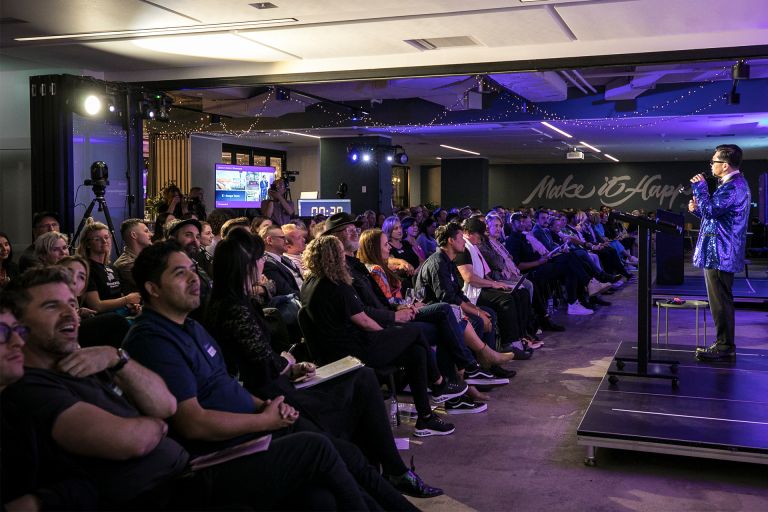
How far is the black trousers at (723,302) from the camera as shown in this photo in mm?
5277

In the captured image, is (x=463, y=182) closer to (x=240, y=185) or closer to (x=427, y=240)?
(x=240, y=185)

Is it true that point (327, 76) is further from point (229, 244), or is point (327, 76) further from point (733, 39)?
point (229, 244)

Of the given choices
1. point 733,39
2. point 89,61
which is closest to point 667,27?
point 733,39

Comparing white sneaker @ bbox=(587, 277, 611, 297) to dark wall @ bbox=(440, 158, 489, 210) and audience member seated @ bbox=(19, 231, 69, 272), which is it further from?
dark wall @ bbox=(440, 158, 489, 210)

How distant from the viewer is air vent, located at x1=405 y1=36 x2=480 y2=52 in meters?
6.29

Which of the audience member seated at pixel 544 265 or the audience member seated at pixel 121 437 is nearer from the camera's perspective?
the audience member seated at pixel 121 437

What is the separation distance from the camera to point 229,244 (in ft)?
9.73

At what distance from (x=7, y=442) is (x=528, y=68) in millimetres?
5605

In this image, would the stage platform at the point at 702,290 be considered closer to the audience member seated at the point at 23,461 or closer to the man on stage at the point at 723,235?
the man on stage at the point at 723,235

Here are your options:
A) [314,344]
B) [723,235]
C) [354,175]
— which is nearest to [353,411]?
[314,344]

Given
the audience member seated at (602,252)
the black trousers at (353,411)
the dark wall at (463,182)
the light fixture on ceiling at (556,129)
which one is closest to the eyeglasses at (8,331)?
the black trousers at (353,411)

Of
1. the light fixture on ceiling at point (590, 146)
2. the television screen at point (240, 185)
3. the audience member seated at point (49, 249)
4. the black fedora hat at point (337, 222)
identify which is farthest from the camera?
→ the light fixture on ceiling at point (590, 146)

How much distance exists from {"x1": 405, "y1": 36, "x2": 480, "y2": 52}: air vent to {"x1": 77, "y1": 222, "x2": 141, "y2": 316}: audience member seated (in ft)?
10.1

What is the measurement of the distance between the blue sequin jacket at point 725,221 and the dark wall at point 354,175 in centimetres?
1106
